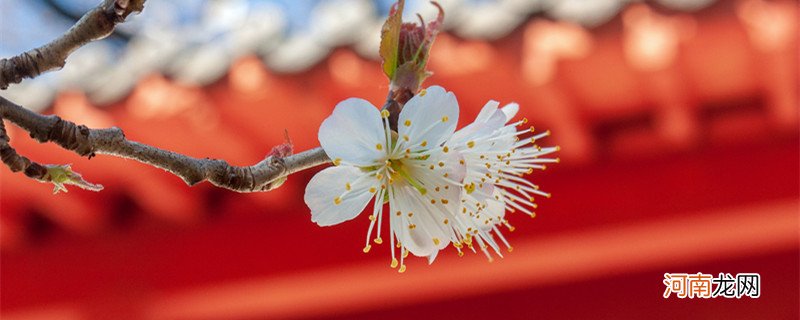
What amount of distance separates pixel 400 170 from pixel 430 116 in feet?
0.22

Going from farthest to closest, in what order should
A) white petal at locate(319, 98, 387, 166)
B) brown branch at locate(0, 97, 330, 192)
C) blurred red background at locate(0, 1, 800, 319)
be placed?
blurred red background at locate(0, 1, 800, 319) < white petal at locate(319, 98, 387, 166) < brown branch at locate(0, 97, 330, 192)

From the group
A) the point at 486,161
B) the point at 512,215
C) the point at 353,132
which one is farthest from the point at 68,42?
the point at 512,215

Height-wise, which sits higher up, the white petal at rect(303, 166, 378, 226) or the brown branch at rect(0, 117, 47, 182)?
the white petal at rect(303, 166, 378, 226)

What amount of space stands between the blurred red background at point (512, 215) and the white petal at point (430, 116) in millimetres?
972

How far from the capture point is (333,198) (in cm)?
53

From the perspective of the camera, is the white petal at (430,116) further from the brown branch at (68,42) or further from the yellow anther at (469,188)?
the brown branch at (68,42)

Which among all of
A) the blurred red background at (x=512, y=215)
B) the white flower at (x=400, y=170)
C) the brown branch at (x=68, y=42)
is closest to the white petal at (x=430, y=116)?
the white flower at (x=400, y=170)

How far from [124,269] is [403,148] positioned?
1.95m

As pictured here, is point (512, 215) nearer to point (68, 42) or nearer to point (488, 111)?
point (488, 111)

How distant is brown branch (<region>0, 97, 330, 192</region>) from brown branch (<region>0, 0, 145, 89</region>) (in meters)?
0.03

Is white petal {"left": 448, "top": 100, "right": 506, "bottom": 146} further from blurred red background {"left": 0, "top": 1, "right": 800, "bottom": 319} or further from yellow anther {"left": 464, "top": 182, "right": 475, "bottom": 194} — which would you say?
blurred red background {"left": 0, "top": 1, "right": 800, "bottom": 319}

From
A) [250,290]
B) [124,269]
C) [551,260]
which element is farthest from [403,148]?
[124,269]

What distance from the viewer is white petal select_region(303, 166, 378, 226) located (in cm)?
53

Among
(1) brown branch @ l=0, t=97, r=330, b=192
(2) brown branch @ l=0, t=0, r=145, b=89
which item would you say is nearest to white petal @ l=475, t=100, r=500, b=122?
(1) brown branch @ l=0, t=97, r=330, b=192
